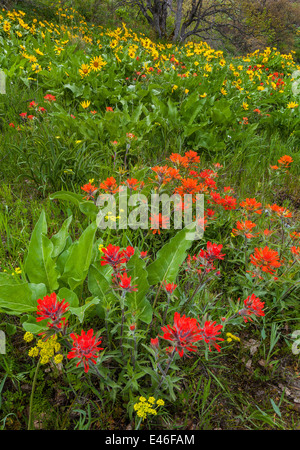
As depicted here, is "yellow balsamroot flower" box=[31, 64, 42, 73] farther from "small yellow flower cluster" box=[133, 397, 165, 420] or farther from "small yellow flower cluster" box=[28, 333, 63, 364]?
"small yellow flower cluster" box=[133, 397, 165, 420]

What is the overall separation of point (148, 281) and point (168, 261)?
149 mm

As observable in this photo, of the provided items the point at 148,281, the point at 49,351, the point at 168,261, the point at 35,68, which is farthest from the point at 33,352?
the point at 35,68

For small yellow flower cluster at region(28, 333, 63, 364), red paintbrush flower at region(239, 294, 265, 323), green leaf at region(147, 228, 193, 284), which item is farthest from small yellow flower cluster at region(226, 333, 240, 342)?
small yellow flower cluster at region(28, 333, 63, 364)

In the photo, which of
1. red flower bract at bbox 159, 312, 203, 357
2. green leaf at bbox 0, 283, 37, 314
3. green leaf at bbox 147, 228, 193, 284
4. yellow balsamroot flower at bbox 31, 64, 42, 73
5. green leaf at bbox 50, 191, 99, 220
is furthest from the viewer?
yellow balsamroot flower at bbox 31, 64, 42, 73

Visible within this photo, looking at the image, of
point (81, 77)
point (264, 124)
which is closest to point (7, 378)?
point (81, 77)

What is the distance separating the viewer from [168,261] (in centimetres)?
145

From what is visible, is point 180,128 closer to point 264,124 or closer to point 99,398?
point 264,124

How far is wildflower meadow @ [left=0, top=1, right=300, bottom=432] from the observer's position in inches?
43.6

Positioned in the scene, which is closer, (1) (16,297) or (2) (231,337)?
(1) (16,297)

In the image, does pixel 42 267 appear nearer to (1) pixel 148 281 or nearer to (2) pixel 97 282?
(2) pixel 97 282

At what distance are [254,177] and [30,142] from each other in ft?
6.79

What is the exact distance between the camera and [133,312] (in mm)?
1086

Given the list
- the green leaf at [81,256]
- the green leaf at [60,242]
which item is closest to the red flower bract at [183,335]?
the green leaf at [81,256]

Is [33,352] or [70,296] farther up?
[70,296]
